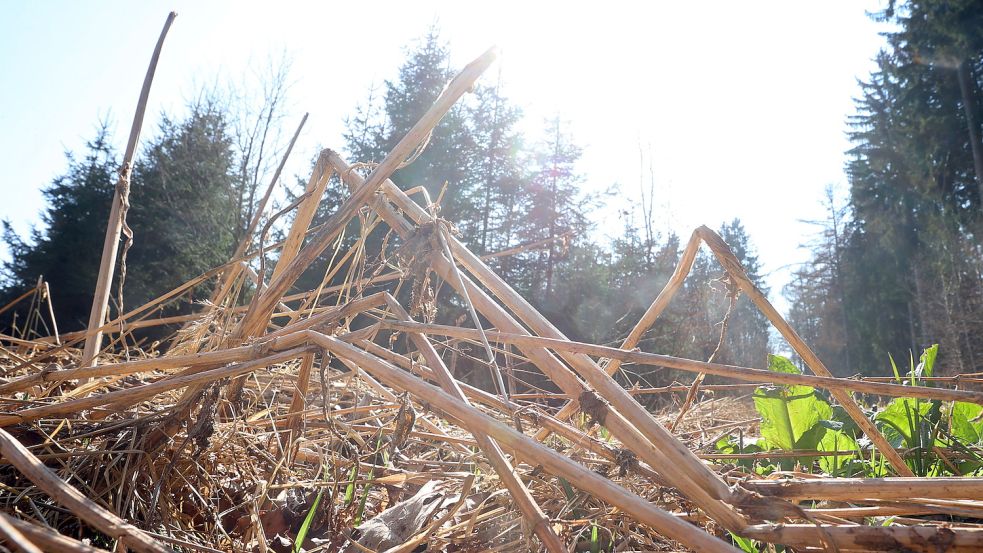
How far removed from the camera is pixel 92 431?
113 centimetres

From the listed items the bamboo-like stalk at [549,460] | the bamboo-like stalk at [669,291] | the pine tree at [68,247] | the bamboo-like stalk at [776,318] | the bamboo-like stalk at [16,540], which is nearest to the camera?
the bamboo-like stalk at [16,540]

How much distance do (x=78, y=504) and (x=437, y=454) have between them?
1042mm

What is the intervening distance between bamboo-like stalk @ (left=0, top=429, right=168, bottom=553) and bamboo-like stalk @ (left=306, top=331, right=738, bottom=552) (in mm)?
366

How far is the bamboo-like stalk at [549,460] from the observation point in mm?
627

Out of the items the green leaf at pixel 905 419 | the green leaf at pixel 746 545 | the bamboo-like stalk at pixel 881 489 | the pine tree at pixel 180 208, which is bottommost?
the green leaf at pixel 746 545

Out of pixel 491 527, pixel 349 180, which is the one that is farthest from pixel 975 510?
pixel 349 180

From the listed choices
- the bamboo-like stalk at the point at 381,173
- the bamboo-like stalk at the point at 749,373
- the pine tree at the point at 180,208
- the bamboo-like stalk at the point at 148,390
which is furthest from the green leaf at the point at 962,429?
the pine tree at the point at 180,208

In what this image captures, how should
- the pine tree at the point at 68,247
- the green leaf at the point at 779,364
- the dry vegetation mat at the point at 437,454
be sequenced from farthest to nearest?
the pine tree at the point at 68,247, the green leaf at the point at 779,364, the dry vegetation mat at the point at 437,454

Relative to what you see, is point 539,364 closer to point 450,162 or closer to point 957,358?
point 450,162

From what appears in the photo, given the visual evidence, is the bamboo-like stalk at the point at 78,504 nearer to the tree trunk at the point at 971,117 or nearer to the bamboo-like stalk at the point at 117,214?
the bamboo-like stalk at the point at 117,214

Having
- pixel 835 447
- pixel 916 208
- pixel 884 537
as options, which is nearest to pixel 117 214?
pixel 884 537

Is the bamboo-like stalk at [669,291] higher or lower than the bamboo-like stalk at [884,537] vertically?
higher

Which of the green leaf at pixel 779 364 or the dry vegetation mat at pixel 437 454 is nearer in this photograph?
the dry vegetation mat at pixel 437 454

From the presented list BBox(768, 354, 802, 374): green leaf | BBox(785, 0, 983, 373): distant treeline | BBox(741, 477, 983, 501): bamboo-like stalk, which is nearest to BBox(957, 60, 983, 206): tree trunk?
BBox(785, 0, 983, 373): distant treeline
